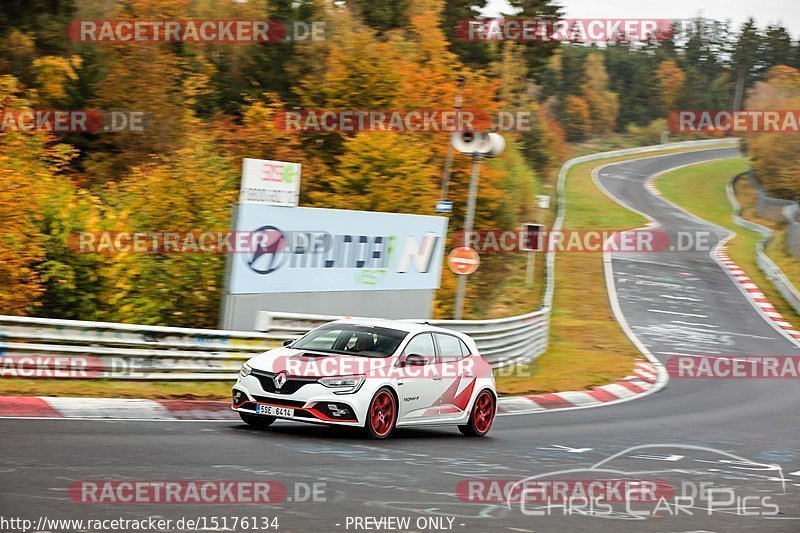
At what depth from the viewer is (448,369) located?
1386 cm

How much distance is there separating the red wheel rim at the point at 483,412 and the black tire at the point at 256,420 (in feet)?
10.1

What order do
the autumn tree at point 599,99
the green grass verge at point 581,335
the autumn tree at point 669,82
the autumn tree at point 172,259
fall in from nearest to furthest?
the autumn tree at point 172,259 → the green grass verge at point 581,335 → the autumn tree at point 599,99 → the autumn tree at point 669,82

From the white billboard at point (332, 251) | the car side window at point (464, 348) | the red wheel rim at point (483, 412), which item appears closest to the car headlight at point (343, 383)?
the car side window at point (464, 348)

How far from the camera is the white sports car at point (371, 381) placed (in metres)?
11.9

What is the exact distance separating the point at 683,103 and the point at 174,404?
5275 inches

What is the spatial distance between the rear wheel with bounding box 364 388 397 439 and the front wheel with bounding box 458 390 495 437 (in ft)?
6.37

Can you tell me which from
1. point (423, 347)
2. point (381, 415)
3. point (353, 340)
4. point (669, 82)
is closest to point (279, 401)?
point (381, 415)

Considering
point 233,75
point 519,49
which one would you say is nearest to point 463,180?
point 233,75

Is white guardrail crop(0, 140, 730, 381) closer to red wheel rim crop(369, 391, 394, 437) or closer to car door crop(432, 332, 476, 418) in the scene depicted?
car door crop(432, 332, 476, 418)

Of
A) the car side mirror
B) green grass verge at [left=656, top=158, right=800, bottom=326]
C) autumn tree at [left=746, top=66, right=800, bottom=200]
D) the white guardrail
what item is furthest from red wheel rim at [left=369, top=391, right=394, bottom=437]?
autumn tree at [left=746, top=66, right=800, bottom=200]

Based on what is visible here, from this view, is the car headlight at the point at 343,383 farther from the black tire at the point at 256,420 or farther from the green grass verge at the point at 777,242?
the green grass verge at the point at 777,242

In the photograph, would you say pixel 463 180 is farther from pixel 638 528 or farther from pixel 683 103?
pixel 683 103

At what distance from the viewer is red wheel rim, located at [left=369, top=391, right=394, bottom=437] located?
482 inches

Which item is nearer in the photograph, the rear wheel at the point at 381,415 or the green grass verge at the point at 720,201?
the rear wheel at the point at 381,415
